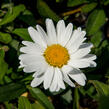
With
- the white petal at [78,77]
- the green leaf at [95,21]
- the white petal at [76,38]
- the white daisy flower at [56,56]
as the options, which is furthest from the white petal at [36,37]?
the green leaf at [95,21]

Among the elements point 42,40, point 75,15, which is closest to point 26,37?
point 42,40

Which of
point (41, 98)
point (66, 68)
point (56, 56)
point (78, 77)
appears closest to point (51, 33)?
point (56, 56)

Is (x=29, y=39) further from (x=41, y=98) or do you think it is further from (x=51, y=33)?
(x=41, y=98)

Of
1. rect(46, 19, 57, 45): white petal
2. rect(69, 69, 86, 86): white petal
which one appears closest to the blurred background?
rect(69, 69, 86, 86): white petal

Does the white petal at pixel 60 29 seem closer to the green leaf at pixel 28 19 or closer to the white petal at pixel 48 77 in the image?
the white petal at pixel 48 77

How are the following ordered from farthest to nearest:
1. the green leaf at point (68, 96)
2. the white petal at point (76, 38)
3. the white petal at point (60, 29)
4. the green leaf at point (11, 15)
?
the green leaf at point (68, 96)
the green leaf at point (11, 15)
the white petal at point (60, 29)
the white petal at point (76, 38)

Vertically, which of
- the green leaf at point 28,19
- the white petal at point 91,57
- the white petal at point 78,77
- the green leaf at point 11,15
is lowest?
the white petal at point 78,77

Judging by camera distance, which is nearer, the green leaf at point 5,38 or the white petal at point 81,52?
the white petal at point 81,52

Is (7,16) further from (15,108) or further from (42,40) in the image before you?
(15,108)

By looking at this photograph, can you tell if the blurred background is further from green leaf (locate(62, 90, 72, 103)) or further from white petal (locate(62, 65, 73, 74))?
white petal (locate(62, 65, 73, 74))
